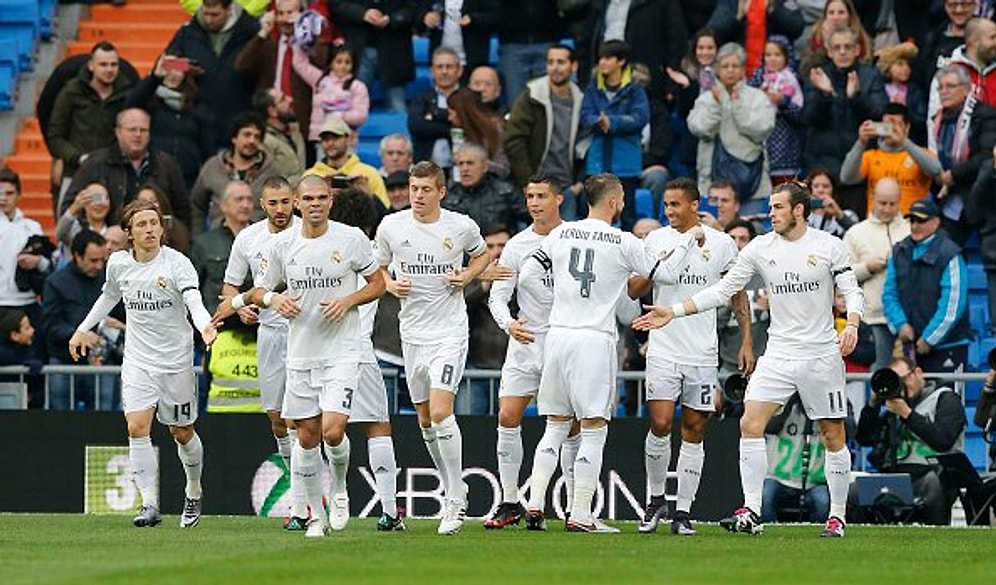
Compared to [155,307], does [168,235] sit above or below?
above

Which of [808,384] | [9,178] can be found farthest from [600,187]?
[9,178]

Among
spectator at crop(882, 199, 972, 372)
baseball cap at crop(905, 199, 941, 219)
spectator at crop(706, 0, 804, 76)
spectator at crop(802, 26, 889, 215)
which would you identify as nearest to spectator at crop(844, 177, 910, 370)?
spectator at crop(882, 199, 972, 372)

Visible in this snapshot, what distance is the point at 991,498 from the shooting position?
65.4 ft

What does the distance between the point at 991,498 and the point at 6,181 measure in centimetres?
1044

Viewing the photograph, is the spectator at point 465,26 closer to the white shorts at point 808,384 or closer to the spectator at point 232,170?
the spectator at point 232,170

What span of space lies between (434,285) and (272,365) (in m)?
1.78

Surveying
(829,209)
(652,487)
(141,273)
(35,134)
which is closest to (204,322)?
(141,273)

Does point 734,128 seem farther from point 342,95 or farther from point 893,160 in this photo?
point 342,95

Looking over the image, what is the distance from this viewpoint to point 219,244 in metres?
22.0

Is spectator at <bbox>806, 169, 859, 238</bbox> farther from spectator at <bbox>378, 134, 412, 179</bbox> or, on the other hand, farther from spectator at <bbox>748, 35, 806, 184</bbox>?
spectator at <bbox>378, 134, 412, 179</bbox>

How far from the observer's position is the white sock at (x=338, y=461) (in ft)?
57.1

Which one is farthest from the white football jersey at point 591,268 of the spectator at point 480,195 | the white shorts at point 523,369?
the spectator at point 480,195

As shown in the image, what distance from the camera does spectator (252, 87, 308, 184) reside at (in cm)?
2447

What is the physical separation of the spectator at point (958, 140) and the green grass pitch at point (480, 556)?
5.54m
